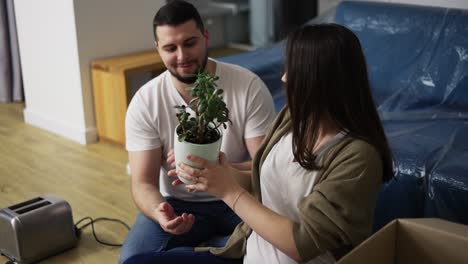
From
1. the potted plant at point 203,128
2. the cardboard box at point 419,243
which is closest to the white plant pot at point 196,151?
the potted plant at point 203,128

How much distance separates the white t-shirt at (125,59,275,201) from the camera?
6.67 feet

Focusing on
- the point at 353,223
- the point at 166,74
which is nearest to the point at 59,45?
the point at 166,74

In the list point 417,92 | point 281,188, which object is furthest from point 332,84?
point 417,92

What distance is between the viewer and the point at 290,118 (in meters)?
1.51

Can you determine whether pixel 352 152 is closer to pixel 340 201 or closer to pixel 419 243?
pixel 340 201

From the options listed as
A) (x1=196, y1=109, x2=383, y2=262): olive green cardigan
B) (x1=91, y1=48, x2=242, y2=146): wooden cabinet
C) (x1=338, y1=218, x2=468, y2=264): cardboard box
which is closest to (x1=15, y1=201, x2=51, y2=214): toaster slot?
(x1=91, y1=48, x2=242, y2=146): wooden cabinet

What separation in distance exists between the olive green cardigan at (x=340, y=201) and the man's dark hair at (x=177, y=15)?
81 centimetres

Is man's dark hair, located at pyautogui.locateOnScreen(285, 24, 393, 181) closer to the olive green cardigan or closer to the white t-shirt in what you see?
the olive green cardigan

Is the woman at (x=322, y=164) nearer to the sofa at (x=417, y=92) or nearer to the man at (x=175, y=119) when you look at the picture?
the man at (x=175, y=119)

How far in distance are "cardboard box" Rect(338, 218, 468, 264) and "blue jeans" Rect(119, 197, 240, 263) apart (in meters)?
0.66

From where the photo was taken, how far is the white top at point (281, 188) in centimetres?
142

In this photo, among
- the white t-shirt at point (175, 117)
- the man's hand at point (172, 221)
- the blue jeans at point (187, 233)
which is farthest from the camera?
the white t-shirt at point (175, 117)

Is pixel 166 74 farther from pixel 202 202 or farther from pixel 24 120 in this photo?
pixel 24 120

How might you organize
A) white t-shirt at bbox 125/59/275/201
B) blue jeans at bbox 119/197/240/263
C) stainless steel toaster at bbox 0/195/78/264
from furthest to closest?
stainless steel toaster at bbox 0/195/78/264 < white t-shirt at bbox 125/59/275/201 < blue jeans at bbox 119/197/240/263
